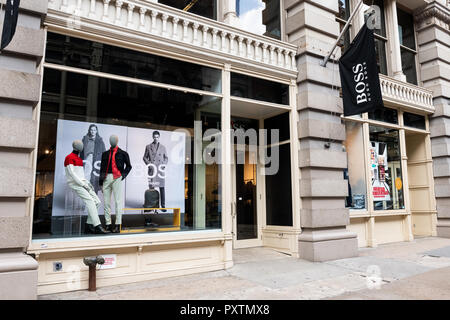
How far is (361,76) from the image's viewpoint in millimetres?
9234

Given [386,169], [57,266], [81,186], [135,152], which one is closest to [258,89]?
[135,152]

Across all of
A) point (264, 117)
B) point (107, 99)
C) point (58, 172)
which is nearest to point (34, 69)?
point (107, 99)

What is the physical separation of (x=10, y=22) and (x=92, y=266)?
4.19 metres

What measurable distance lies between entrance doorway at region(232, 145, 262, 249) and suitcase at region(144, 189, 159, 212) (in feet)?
10.4

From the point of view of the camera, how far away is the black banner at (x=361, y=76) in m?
8.95

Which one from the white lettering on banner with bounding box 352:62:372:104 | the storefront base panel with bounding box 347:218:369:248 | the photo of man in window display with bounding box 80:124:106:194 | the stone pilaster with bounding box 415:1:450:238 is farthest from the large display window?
the photo of man in window display with bounding box 80:124:106:194

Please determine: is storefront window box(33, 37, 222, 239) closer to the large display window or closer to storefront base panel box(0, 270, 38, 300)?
storefront base panel box(0, 270, 38, 300)

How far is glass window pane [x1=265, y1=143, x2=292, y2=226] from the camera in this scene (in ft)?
32.1

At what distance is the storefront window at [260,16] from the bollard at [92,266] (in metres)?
6.84

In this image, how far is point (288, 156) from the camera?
9805 millimetres

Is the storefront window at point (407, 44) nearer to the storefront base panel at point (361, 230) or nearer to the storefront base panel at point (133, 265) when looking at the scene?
the storefront base panel at point (361, 230)

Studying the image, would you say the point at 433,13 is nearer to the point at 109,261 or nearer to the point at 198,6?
the point at 198,6

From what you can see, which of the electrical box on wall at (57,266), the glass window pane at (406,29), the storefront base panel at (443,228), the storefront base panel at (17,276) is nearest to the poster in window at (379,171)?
the storefront base panel at (443,228)
